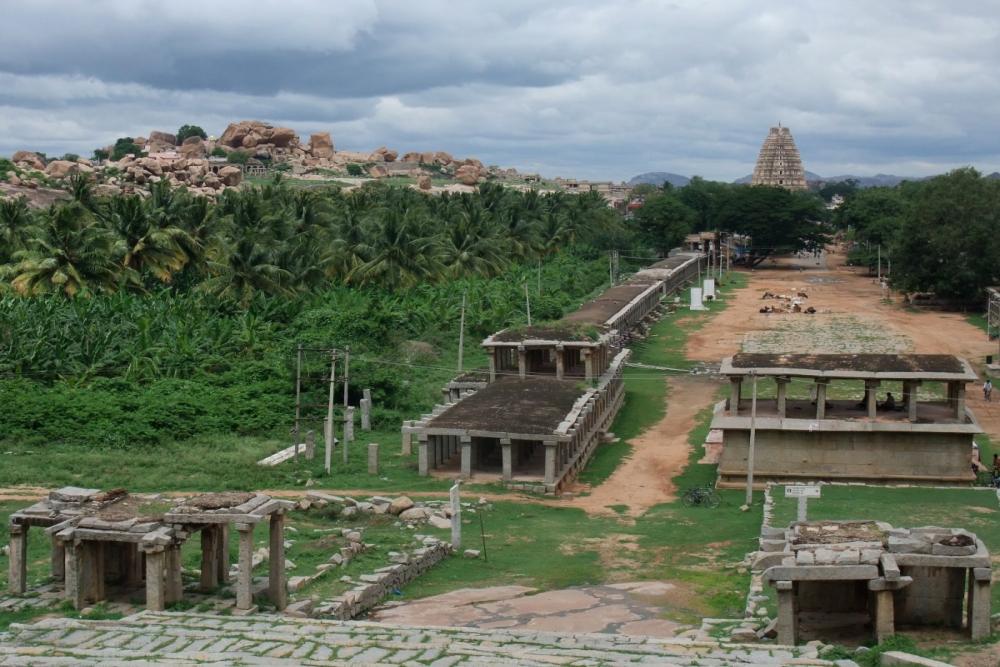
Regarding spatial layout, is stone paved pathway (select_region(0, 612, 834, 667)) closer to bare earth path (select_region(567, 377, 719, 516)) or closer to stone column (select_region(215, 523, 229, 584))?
stone column (select_region(215, 523, 229, 584))

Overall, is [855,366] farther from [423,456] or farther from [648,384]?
[648,384]

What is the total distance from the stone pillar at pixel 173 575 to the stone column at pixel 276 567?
1512mm

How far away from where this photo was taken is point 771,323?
7400 centimetres

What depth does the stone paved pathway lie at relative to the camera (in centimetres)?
1738

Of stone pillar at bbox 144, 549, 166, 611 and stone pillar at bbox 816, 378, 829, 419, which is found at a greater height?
stone pillar at bbox 816, 378, 829, 419

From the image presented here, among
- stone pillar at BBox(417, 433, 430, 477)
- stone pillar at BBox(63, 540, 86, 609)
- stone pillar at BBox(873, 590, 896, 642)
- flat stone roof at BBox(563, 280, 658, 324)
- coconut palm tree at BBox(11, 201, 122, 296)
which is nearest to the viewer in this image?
stone pillar at BBox(873, 590, 896, 642)

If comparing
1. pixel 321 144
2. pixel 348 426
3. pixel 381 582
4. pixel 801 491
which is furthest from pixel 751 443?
pixel 321 144

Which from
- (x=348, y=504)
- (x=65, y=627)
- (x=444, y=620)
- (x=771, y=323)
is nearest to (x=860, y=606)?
(x=444, y=620)

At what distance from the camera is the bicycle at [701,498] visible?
3522 centimetres

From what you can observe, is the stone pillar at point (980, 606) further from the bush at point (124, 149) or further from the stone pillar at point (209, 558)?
the bush at point (124, 149)

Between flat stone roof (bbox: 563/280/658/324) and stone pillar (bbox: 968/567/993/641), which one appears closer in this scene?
stone pillar (bbox: 968/567/993/641)

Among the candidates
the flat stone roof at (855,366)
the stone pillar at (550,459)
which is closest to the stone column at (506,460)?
the stone pillar at (550,459)

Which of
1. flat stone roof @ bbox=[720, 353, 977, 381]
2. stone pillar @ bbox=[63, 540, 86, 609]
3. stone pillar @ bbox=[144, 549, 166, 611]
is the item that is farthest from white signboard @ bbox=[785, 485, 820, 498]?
stone pillar @ bbox=[63, 540, 86, 609]

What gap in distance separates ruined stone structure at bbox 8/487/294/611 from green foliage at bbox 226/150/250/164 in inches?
5280
